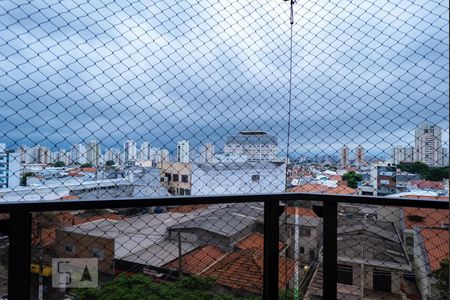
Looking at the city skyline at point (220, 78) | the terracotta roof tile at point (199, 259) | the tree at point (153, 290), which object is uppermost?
the city skyline at point (220, 78)

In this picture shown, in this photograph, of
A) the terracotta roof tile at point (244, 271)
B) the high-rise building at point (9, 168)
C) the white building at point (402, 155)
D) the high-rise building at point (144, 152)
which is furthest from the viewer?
the terracotta roof tile at point (244, 271)

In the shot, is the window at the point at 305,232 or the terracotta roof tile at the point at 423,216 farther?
the window at the point at 305,232

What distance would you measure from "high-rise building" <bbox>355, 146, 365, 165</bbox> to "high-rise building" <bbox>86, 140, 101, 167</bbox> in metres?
1.01

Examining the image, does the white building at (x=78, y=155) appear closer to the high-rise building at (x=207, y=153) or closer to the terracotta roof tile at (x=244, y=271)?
the high-rise building at (x=207, y=153)

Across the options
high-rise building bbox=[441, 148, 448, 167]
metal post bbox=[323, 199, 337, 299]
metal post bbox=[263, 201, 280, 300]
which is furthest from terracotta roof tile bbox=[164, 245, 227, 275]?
high-rise building bbox=[441, 148, 448, 167]

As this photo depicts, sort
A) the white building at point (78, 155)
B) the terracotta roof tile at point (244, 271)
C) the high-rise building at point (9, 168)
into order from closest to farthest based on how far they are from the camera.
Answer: the high-rise building at point (9, 168)
the white building at point (78, 155)
the terracotta roof tile at point (244, 271)

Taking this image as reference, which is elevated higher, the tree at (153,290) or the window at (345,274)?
the window at (345,274)

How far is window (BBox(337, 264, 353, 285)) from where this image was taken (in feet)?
4.37

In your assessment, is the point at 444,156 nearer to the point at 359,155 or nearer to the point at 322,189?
the point at 359,155

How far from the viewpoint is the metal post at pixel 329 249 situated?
51.0 inches

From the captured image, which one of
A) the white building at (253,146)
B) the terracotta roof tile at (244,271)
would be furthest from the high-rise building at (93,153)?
the terracotta roof tile at (244,271)

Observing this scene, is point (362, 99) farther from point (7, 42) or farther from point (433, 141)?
point (7, 42)

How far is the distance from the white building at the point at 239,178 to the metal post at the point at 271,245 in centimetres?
8

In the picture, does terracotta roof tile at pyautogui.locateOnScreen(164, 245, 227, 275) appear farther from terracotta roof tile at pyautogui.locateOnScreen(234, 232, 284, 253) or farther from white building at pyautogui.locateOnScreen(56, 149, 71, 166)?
white building at pyautogui.locateOnScreen(56, 149, 71, 166)
